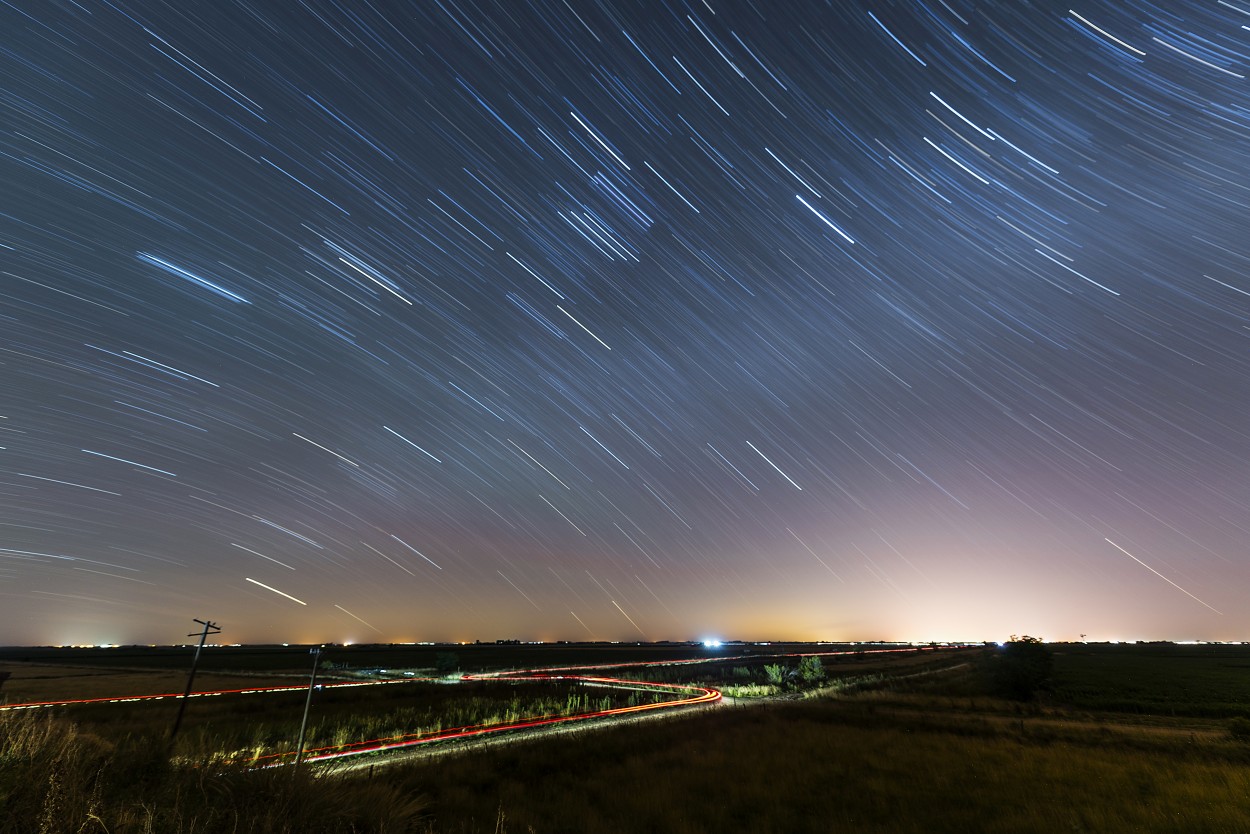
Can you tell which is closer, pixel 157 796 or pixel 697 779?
pixel 157 796

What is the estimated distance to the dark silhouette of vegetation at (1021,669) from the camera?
1815 inches

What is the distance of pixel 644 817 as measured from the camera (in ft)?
48.2

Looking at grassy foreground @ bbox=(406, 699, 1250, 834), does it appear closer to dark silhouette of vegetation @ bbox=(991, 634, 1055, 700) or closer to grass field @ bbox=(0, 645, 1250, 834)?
grass field @ bbox=(0, 645, 1250, 834)

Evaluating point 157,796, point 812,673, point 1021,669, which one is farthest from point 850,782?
point 812,673

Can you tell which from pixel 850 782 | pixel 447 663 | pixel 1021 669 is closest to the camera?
pixel 850 782

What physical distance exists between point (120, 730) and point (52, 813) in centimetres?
2911

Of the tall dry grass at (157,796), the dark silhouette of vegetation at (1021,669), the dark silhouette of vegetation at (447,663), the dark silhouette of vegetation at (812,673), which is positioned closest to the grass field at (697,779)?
the tall dry grass at (157,796)

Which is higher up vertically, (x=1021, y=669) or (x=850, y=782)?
(x=1021, y=669)

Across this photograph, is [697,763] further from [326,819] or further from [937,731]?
[326,819]

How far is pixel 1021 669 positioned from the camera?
46.7 metres

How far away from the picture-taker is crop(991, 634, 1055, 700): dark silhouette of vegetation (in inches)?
1815

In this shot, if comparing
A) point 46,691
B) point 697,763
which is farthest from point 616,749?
point 46,691

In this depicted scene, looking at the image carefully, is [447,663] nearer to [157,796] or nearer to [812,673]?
[812,673]

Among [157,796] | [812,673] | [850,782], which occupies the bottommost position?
[850,782]
